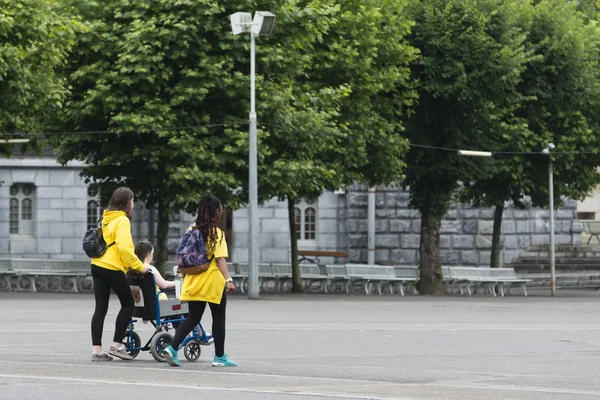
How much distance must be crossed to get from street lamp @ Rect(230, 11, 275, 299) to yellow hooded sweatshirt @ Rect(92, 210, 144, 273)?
63.3 ft

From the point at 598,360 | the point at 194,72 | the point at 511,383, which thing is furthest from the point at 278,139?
the point at 511,383

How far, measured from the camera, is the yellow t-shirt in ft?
45.8

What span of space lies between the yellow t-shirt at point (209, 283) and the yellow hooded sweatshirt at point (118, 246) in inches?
24.2

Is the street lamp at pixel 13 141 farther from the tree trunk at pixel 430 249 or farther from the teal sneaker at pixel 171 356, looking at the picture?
the teal sneaker at pixel 171 356

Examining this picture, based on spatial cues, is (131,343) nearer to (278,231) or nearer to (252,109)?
(252,109)

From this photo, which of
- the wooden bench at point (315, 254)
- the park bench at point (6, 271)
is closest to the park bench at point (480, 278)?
the wooden bench at point (315, 254)

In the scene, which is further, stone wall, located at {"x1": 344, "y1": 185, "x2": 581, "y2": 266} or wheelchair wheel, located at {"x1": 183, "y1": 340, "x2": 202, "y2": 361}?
stone wall, located at {"x1": 344, "y1": 185, "x2": 581, "y2": 266}

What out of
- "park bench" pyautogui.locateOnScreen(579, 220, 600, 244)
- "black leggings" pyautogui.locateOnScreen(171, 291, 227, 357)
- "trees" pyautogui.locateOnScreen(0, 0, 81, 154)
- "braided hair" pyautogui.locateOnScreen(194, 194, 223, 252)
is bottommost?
"black leggings" pyautogui.locateOnScreen(171, 291, 227, 357)

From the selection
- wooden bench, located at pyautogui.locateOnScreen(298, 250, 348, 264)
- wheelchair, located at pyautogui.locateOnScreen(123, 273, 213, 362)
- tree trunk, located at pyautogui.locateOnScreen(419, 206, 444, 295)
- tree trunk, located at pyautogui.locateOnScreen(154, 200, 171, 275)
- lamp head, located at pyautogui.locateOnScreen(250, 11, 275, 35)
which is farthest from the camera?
wooden bench, located at pyautogui.locateOnScreen(298, 250, 348, 264)

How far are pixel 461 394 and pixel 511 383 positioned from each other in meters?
1.29

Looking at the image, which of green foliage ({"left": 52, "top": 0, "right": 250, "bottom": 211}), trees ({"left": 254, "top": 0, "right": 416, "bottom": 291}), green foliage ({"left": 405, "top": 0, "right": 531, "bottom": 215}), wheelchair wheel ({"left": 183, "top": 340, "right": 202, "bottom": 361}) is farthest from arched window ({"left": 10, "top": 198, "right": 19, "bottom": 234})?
wheelchair wheel ({"left": 183, "top": 340, "right": 202, "bottom": 361})

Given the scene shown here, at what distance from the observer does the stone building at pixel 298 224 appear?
50281 millimetres

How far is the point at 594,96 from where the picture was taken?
45250mm

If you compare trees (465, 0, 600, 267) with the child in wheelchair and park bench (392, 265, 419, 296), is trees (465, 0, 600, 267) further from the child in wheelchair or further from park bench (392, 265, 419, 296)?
the child in wheelchair
